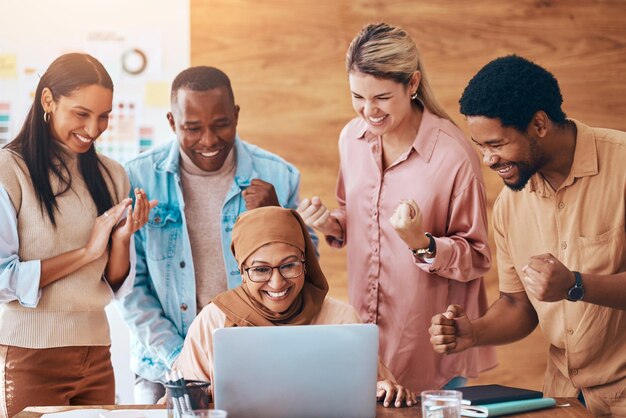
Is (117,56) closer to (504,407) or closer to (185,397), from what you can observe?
(185,397)

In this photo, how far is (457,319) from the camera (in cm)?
247

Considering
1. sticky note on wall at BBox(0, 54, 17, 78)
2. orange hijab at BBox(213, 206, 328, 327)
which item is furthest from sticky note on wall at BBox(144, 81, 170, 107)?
orange hijab at BBox(213, 206, 328, 327)

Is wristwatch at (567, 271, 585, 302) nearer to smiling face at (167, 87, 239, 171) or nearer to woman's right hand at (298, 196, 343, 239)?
woman's right hand at (298, 196, 343, 239)

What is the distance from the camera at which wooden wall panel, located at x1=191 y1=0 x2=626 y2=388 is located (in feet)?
12.4

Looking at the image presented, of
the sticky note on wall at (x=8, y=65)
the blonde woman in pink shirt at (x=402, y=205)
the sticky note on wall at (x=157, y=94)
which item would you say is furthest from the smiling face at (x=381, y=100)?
the sticky note on wall at (x=8, y=65)

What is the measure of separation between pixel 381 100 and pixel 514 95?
49 centimetres

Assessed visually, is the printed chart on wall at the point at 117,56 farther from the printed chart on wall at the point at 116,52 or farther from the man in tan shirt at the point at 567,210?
the man in tan shirt at the point at 567,210

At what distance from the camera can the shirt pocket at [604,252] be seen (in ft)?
8.07

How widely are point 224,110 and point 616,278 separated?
1389 mm

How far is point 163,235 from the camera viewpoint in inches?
119

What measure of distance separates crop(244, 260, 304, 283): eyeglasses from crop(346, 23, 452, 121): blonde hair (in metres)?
0.72

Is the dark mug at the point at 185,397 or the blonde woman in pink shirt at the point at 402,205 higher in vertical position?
the blonde woman in pink shirt at the point at 402,205

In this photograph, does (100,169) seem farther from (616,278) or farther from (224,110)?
(616,278)

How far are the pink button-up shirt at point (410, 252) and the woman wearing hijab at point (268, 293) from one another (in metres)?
0.46
